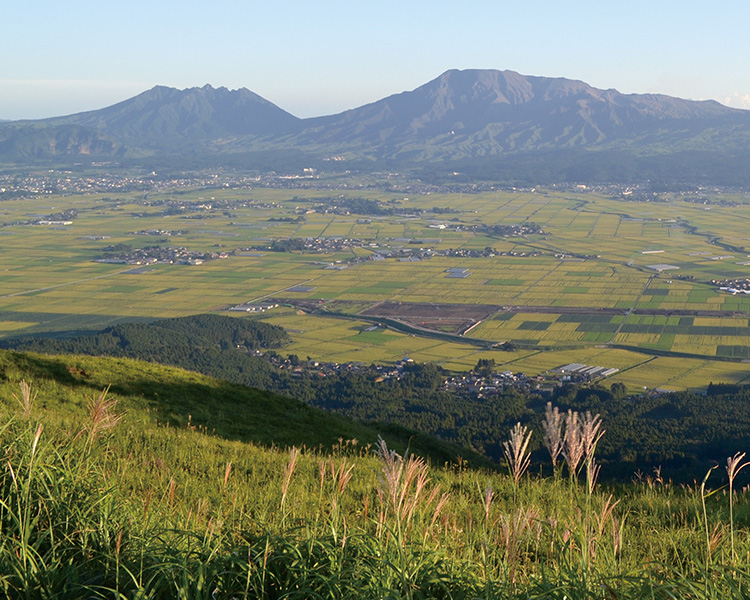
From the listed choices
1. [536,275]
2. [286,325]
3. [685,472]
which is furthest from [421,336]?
Answer: [685,472]

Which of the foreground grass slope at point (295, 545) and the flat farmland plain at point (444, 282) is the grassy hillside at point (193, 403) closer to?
the foreground grass slope at point (295, 545)

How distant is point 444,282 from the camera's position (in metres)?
116

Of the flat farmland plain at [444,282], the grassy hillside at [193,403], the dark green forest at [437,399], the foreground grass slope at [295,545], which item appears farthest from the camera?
the flat farmland plain at [444,282]

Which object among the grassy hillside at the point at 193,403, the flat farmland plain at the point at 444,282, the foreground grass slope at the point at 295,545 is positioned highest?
the foreground grass slope at the point at 295,545

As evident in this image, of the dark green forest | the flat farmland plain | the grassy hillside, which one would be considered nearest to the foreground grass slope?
the grassy hillside

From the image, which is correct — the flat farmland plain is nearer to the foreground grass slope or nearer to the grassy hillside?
the grassy hillside

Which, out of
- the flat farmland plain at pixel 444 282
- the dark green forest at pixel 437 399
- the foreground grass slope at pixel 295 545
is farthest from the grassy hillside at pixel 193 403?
the flat farmland plain at pixel 444 282

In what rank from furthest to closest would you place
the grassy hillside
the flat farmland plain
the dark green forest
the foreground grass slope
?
the flat farmland plain
the dark green forest
the grassy hillside
the foreground grass slope

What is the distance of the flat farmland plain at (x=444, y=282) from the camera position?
77375mm

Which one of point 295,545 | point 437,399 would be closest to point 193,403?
point 295,545

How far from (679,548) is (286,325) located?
271ft

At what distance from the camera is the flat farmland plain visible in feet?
254

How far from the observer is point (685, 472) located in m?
24.5

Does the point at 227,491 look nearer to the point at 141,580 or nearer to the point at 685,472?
the point at 141,580
